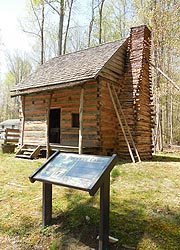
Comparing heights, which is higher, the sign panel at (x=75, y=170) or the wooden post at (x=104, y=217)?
the sign panel at (x=75, y=170)

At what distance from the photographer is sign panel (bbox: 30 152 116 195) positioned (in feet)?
9.84

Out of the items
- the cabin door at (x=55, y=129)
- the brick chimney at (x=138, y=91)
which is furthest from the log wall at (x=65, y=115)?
the cabin door at (x=55, y=129)

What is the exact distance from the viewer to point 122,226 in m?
3.63

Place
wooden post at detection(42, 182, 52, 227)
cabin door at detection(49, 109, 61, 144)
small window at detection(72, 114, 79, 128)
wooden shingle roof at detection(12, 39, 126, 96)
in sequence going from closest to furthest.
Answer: wooden post at detection(42, 182, 52, 227), wooden shingle roof at detection(12, 39, 126, 96), small window at detection(72, 114, 79, 128), cabin door at detection(49, 109, 61, 144)

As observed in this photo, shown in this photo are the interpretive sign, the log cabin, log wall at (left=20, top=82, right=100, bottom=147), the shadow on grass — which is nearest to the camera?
the interpretive sign

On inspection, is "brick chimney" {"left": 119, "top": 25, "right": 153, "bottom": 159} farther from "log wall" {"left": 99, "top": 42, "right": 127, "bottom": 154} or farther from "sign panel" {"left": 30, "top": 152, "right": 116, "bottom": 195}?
"sign panel" {"left": 30, "top": 152, "right": 116, "bottom": 195}

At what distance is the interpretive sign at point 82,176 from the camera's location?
2984mm

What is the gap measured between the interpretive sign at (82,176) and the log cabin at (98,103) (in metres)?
5.20

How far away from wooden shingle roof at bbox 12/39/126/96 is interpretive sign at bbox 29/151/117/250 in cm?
582

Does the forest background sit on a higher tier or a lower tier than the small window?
higher

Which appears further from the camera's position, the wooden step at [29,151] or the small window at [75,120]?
the small window at [75,120]

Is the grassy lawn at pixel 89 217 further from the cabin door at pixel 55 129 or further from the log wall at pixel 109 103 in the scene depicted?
the cabin door at pixel 55 129

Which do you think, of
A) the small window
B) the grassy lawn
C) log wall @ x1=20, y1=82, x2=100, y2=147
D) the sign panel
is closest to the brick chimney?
log wall @ x1=20, y1=82, x2=100, y2=147

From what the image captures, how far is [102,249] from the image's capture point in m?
2.98
